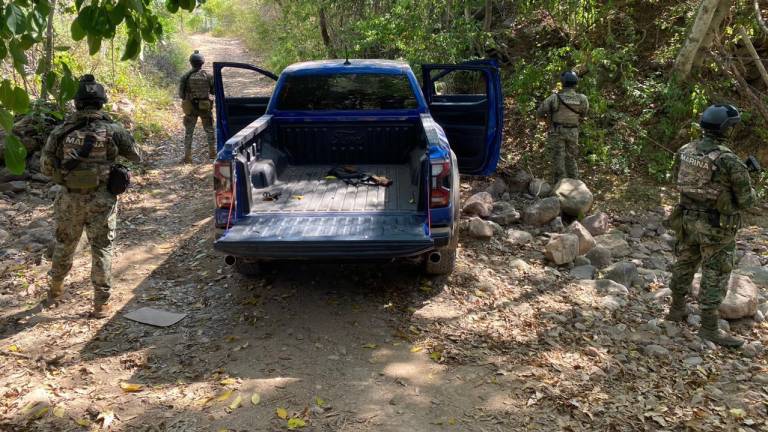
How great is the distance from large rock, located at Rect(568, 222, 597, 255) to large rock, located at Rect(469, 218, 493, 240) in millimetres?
854

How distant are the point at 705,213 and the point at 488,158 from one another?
244 cm

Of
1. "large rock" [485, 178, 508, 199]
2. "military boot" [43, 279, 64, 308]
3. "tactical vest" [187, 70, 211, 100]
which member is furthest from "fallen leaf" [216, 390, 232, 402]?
"tactical vest" [187, 70, 211, 100]

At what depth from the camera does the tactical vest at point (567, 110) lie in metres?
7.44

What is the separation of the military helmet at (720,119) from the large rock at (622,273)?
1625 mm

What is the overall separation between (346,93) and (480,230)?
75.2 inches

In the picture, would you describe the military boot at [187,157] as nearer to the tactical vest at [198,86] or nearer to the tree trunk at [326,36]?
the tactical vest at [198,86]

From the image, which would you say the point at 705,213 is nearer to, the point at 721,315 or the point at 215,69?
the point at 721,315

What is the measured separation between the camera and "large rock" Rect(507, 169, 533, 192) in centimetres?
782

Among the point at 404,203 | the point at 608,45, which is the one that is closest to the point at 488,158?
the point at 404,203

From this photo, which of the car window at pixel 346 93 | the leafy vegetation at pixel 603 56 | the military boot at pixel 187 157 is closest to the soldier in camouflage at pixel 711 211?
the car window at pixel 346 93

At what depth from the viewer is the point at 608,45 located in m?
9.05

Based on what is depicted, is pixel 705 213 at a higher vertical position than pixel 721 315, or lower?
higher

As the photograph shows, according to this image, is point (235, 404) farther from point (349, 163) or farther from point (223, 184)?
point (349, 163)

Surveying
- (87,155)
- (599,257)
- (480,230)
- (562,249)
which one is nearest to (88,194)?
(87,155)
